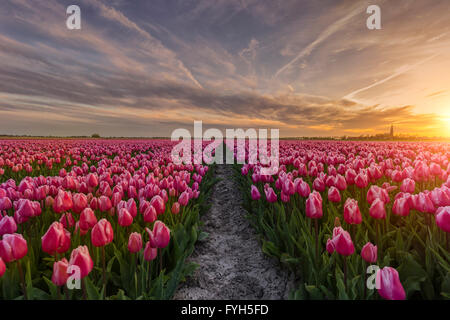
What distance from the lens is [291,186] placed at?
146 inches

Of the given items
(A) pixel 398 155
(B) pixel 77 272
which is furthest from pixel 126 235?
(A) pixel 398 155

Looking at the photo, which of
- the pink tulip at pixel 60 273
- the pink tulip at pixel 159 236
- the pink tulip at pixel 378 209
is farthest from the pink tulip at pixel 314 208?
the pink tulip at pixel 60 273

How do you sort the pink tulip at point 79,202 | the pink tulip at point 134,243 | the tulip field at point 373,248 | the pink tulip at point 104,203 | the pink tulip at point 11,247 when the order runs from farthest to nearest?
the pink tulip at point 104,203
the pink tulip at point 79,202
the pink tulip at point 134,243
the tulip field at point 373,248
the pink tulip at point 11,247

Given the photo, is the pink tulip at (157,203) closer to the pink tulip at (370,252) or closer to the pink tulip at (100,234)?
the pink tulip at (100,234)

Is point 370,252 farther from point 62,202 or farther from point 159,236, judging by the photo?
point 62,202

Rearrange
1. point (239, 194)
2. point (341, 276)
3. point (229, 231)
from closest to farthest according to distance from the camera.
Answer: point (341, 276)
point (229, 231)
point (239, 194)

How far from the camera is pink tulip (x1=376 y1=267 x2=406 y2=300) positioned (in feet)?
5.13

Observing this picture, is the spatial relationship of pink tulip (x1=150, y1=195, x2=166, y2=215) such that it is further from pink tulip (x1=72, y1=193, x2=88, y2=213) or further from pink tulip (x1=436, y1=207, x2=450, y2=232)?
pink tulip (x1=436, y1=207, x2=450, y2=232)

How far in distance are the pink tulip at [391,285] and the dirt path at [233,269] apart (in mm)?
1608

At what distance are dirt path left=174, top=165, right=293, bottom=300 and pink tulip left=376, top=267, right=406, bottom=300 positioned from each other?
161cm

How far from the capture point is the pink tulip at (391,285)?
156cm

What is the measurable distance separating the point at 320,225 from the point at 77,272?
3291 millimetres

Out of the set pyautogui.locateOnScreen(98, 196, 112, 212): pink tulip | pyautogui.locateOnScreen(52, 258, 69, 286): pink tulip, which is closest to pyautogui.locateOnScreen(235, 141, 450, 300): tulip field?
pyautogui.locateOnScreen(52, 258, 69, 286): pink tulip
